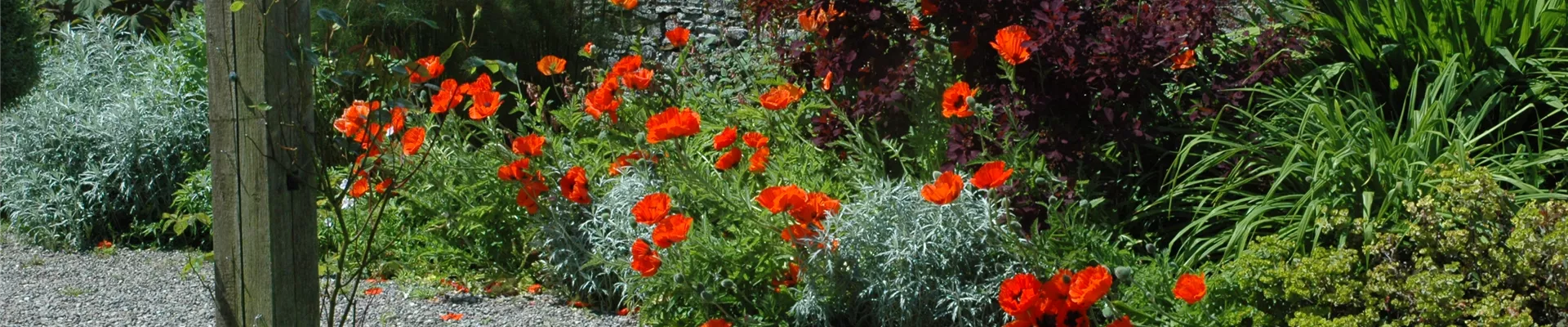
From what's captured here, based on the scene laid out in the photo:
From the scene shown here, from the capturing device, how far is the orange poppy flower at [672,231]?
10.2 feet

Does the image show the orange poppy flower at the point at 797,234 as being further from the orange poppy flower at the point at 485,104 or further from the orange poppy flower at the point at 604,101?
the orange poppy flower at the point at 485,104

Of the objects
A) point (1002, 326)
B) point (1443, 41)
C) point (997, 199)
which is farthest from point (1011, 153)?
point (1443, 41)

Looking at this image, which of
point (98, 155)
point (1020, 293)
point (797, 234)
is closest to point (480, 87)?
point (797, 234)

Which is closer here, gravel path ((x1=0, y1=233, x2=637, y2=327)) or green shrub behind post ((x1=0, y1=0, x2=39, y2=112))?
green shrub behind post ((x1=0, y1=0, x2=39, y2=112))

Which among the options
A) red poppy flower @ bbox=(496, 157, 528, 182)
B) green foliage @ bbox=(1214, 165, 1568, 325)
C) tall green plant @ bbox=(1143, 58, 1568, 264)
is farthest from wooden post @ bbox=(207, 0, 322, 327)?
tall green plant @ bbox=(1143, 58, 1568, 264)

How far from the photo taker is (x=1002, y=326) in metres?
3.39

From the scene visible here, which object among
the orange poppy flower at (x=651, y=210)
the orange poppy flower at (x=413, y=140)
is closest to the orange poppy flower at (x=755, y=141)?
the orange poppy flower at (x=651, y=210)

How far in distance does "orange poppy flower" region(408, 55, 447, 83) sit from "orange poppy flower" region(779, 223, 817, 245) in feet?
3.12

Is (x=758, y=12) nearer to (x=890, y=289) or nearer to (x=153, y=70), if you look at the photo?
(x=890, y=289)

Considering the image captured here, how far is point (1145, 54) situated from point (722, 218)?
1274 mm

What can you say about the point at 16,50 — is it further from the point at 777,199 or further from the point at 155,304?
the point at 777,199

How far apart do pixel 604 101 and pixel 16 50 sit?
1746mm

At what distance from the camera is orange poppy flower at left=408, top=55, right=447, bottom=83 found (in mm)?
2615

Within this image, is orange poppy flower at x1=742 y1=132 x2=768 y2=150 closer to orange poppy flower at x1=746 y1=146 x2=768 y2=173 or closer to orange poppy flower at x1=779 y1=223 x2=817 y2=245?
orange poppy flower at x1=746 y1=146 x2=768 y2=173
